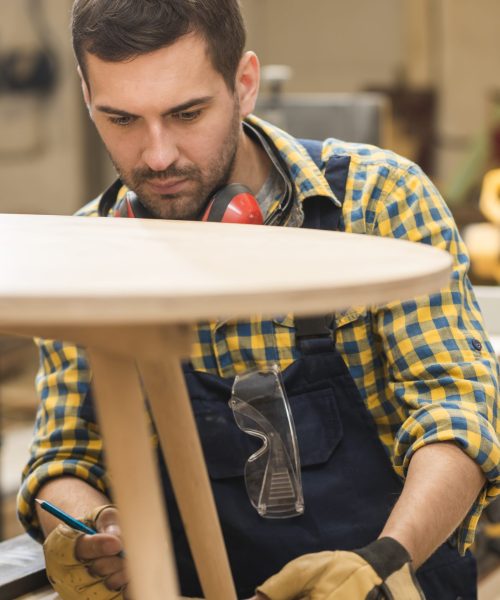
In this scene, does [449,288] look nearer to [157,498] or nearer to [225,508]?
[225,508]

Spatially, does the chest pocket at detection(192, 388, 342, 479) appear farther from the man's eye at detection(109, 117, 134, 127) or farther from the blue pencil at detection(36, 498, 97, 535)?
the man's eye at detection(109, 117, 134, 127)

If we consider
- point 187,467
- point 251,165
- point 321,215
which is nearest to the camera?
point 187,467

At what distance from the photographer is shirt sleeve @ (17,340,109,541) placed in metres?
1.69

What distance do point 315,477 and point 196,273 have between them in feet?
2.57

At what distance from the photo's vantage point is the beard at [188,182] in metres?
1.63

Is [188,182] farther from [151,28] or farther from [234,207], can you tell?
[151,28]

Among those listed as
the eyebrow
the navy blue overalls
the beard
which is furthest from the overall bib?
the eyebrow

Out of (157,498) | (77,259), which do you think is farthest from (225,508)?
(77,259)

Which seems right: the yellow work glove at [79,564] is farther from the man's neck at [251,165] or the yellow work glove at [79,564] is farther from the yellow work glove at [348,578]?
the man's neck at [251,165]

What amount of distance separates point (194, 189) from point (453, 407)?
52 cm

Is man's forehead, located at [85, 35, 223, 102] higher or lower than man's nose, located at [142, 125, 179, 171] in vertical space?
higher

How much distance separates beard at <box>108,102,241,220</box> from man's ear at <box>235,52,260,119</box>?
61 mm

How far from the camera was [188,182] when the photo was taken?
1.63 meters

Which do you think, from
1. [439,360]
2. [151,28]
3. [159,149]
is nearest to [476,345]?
[439,360]
